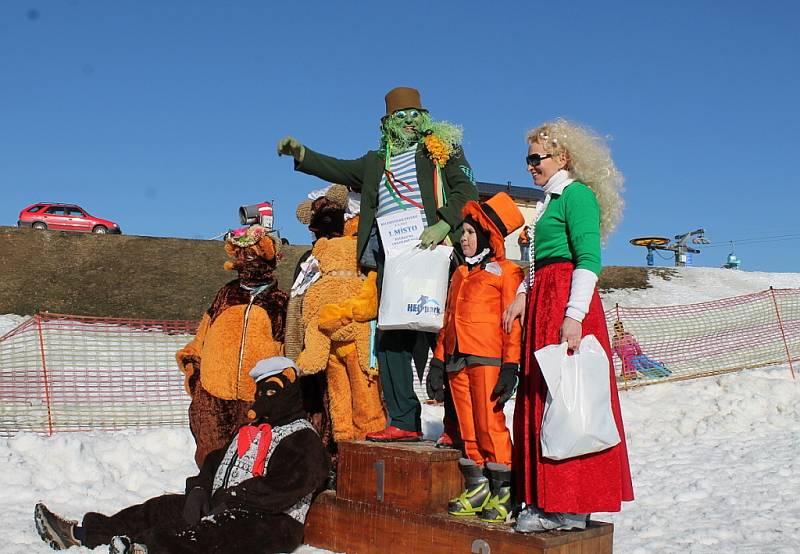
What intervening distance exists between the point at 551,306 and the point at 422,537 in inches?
46.0

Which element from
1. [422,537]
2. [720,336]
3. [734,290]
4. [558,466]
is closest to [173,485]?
[422,537]

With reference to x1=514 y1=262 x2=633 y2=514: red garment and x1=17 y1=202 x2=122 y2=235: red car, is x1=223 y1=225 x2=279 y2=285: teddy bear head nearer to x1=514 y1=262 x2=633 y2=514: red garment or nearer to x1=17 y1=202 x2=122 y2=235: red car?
x1=514 y1=262 x2=633 y2=514: red garment

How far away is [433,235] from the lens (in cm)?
391

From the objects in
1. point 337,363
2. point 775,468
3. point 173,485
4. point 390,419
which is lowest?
point 775,468

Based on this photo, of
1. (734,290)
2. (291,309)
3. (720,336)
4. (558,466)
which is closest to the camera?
(558,466)

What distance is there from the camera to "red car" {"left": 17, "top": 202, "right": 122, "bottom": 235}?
22750 millimetres

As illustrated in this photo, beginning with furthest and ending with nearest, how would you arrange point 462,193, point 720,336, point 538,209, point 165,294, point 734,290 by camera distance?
point 734,290
point 165,294
point 720,336
point 462,193
point 538,209

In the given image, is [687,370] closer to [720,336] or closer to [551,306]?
[720,336]

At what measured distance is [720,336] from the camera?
14273 mm

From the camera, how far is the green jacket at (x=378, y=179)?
4133 millimetres

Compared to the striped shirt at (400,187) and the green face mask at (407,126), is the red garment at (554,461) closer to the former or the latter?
the striped shirt at (400,187)

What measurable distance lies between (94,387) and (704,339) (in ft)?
33.1

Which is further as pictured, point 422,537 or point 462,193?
point 462,193

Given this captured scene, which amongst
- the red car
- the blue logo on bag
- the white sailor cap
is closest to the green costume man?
the blue logo on bag
